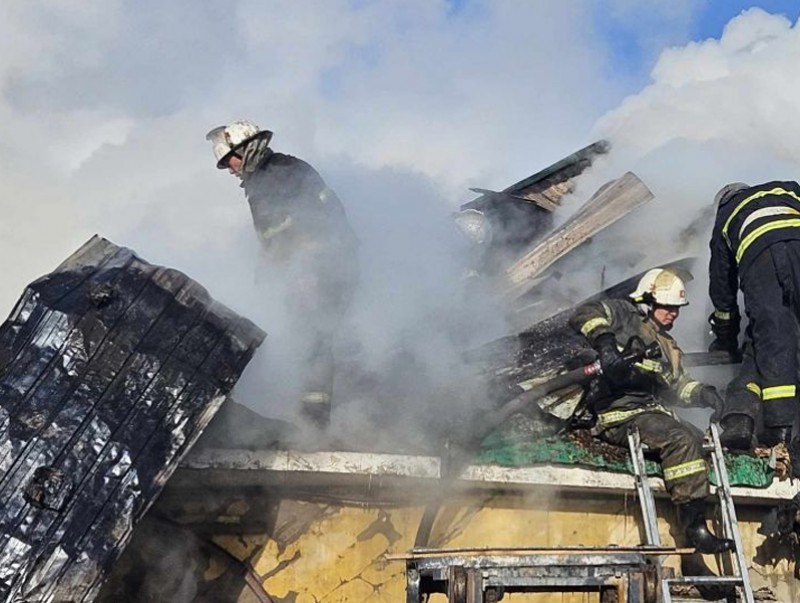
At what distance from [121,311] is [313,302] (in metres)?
1.28

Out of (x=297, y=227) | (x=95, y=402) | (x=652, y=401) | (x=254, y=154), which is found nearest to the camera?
(x=95, y=402)

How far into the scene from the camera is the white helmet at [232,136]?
608cm

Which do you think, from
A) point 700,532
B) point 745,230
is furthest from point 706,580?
point 745,230

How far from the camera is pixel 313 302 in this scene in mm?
5859

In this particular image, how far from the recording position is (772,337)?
6543 millimetres

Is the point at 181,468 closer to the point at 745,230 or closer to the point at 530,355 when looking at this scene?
the point at 530,355

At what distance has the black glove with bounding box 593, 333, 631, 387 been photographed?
19.8ft

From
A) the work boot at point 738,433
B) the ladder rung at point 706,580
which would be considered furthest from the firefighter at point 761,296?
the ladder rung at point 706,580

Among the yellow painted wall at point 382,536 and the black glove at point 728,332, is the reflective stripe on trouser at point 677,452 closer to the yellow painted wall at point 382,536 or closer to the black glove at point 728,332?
the yellow painted wall at point 382,536

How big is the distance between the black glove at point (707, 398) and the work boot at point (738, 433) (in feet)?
0.61

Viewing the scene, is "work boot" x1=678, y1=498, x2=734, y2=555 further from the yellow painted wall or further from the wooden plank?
the wooden plank

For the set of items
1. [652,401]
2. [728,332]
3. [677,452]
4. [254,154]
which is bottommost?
[677,452]

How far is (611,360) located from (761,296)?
4.63ft

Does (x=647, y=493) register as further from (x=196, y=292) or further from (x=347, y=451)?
(x=196, y=292)
